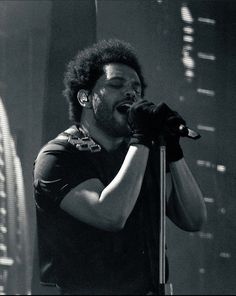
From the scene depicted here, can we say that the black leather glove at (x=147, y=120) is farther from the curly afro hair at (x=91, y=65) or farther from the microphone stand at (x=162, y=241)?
the curly afro hair at (x=91, y=65)

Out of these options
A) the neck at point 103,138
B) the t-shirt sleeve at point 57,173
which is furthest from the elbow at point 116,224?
the neck at point 103,138

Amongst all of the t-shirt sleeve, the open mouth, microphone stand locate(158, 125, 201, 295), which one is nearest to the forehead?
the open mouth

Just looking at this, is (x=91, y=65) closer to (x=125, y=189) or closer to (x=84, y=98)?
(x=84, y=98)

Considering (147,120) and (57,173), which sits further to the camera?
(57,173)

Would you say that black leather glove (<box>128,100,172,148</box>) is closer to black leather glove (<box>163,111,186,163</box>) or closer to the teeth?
black leather glove (<box>163,111,186,163</box>)

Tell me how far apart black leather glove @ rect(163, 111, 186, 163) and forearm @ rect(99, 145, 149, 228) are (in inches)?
3.6

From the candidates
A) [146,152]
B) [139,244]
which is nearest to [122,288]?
[139,244]

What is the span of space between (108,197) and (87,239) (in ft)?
0.77

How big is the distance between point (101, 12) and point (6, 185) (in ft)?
2.91

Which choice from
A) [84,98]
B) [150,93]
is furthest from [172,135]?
[150,93]

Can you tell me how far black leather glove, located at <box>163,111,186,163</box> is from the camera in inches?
81.7

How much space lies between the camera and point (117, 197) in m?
2.27

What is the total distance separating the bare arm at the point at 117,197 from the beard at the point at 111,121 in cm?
25

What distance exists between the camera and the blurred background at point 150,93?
2789mm
